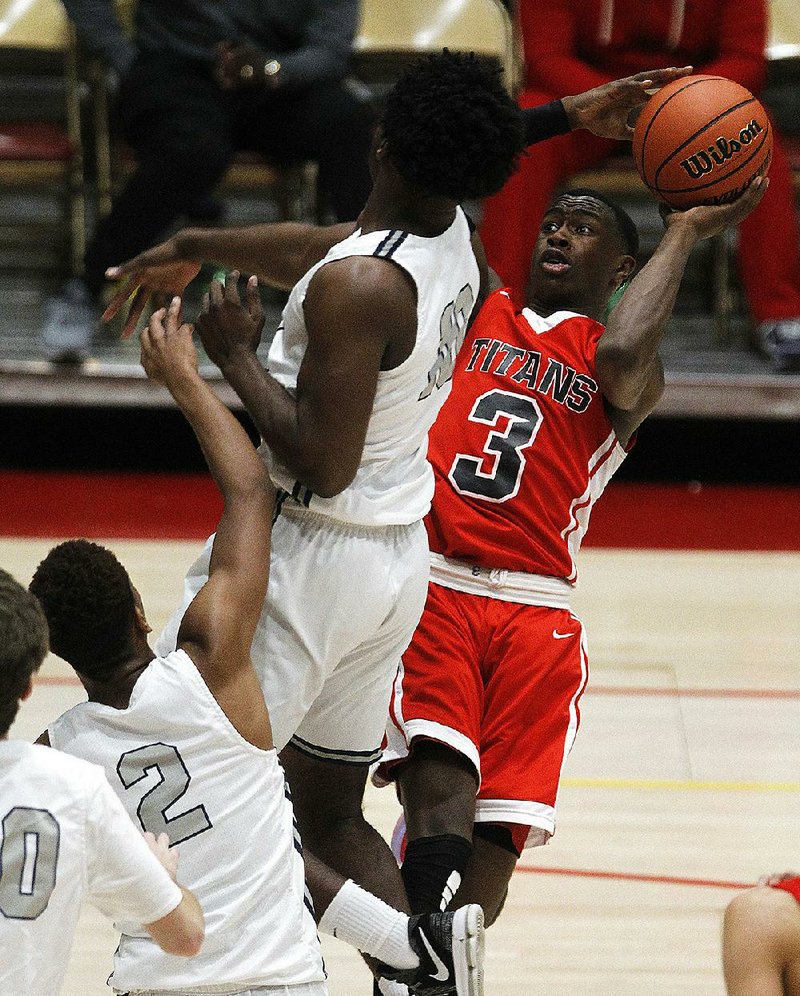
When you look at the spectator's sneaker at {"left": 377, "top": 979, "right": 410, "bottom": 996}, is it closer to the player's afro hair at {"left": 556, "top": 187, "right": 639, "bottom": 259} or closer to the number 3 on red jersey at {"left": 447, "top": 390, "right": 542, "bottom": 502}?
the number 3 on red jersey at {"left": 447, "top": 390, "right": 542, "bottom": 502}

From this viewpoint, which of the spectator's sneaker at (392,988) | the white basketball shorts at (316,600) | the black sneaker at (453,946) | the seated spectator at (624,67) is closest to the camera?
the white basketball shorts at (316,600)

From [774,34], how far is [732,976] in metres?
6.15

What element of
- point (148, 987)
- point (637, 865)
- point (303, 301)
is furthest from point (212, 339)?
point (637, 865)

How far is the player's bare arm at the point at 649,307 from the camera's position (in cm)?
354


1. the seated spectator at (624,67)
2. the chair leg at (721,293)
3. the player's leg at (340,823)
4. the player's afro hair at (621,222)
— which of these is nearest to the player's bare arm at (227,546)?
the player's leg at (340,823)

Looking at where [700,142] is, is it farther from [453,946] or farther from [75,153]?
[75,153]

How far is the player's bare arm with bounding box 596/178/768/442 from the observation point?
3.54m

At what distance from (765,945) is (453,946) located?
763mm

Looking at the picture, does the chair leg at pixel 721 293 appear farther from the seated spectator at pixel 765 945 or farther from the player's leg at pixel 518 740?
the seated spectator at pixel 765 945

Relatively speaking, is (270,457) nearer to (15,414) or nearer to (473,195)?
(473,195)

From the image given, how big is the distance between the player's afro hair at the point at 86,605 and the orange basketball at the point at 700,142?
170 cm

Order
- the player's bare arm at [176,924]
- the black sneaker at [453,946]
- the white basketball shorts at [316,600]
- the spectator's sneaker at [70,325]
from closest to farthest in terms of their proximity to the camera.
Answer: the player's bare arm at [176,924] < the white basketball shorts at [316,600] < the black sneaker at [453,946] < the spectator's sneaker at [70,325]

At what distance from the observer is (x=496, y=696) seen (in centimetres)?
362

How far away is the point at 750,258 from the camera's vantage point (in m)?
7.36
